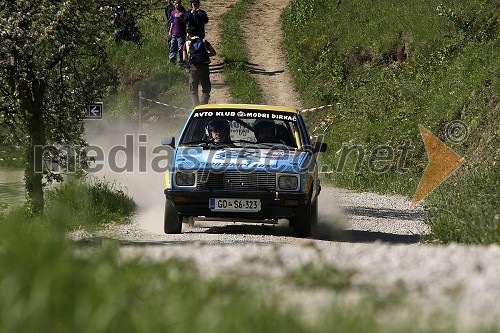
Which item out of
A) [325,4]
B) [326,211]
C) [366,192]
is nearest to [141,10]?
[326,211]

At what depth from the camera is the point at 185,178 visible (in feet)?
46.0

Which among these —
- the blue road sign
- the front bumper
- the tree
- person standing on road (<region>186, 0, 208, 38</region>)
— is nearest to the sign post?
the blue road sign

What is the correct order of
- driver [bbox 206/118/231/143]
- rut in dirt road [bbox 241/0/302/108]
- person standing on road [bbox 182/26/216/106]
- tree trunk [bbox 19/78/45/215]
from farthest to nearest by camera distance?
rut in dirt road [bbox 241/0/302/108] → person standing on road [bbox 182/26/216/106] → tree trunk [bbox 19/78/45/215] → driver [bbox 206/118/231/143]

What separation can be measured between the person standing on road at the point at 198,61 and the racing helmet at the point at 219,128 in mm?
11101

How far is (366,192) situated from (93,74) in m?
6.72

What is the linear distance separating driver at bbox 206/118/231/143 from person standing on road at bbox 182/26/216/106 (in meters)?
11.1

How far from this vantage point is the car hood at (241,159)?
45.8 ft

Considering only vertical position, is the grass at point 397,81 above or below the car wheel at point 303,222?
above

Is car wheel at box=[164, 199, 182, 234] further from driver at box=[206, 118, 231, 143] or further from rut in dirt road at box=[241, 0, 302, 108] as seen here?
rut in dirt road at box=[241, 0, 302, 108]

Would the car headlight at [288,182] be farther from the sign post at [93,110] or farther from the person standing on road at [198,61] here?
the person standing on road at [198,61]

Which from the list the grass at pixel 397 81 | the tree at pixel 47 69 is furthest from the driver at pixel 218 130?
the grass at pixel 397 81

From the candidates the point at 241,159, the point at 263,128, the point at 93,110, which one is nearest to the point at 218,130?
the point at 263,128

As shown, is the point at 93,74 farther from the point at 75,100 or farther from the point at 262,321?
the point at 262,321

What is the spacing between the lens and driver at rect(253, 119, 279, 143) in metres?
15.0
